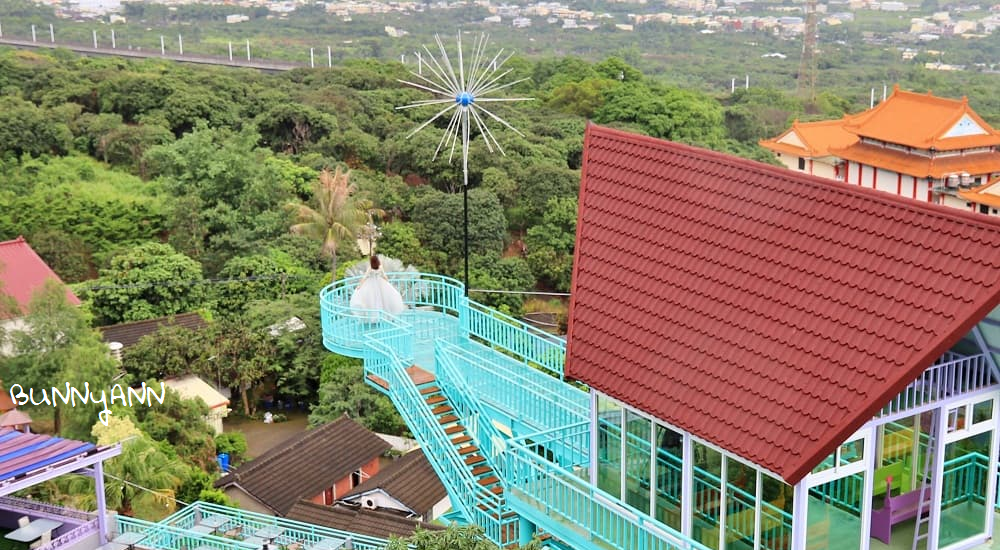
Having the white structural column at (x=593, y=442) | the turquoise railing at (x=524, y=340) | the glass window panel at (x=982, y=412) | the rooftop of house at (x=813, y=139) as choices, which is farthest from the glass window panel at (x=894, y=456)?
the rooftop of house at (x=813, y=139)

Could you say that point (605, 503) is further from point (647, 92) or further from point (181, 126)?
point (647, 92)

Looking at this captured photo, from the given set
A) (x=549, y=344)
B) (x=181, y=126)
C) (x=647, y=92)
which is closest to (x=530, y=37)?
(x=647, y=92)

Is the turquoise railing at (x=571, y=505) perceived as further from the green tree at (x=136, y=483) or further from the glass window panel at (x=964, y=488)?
the green tree at (x=136, y=483)

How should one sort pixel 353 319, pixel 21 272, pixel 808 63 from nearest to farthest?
pixel 353 319 → pixel 21 272 → pixel 808 63

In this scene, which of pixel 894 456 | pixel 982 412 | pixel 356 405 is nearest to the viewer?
pixel 894 456

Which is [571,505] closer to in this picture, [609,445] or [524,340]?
[609,445]

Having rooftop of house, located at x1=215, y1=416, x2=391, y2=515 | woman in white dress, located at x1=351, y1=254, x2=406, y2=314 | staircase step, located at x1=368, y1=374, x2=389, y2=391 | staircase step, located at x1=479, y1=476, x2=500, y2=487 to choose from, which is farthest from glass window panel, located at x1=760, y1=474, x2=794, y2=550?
rooftop of house, located at x1=215, y1=416, x2=391, y2=515

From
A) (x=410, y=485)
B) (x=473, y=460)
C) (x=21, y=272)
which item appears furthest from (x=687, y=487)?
(x=21, y=272)

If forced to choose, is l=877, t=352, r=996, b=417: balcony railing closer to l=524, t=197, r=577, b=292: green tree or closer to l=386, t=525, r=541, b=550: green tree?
l=386, t=525, r=541, b=550: green tree
